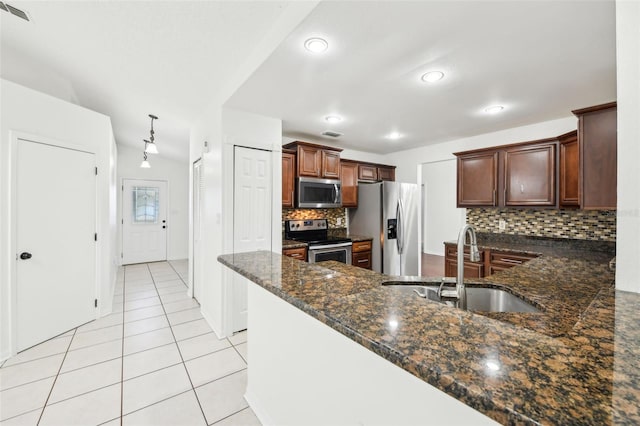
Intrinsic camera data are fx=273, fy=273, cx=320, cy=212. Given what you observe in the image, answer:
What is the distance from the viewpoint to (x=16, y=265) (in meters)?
2.46

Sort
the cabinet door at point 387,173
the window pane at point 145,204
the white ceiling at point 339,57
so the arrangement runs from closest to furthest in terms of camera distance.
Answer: the white ceiling at point 339,57, the cabinet door at point 387,173, the window pane at point 145,204

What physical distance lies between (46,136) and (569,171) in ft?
17.6

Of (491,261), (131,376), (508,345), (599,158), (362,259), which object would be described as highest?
(599,158)

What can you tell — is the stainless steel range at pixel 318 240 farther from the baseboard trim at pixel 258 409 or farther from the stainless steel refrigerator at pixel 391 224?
the baseboard trim at pixel 258 409

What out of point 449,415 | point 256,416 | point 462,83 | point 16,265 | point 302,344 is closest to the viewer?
point 449,415

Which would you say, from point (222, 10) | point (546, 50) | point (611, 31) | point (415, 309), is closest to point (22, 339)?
point (222, 10)

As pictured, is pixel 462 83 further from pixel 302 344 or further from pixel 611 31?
pixel 302 344

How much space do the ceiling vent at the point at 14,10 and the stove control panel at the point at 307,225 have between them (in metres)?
3.03

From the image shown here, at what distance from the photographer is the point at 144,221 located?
6281 millimetres

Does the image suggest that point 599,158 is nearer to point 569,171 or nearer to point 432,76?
point 569,171

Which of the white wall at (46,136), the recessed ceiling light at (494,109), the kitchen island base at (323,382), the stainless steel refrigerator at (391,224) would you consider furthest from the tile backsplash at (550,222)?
the white wall at (46,136)

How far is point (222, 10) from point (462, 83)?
1.91 meters

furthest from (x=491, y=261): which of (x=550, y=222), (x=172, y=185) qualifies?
(x=172, y=185)

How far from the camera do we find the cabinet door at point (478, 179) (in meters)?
3.52
